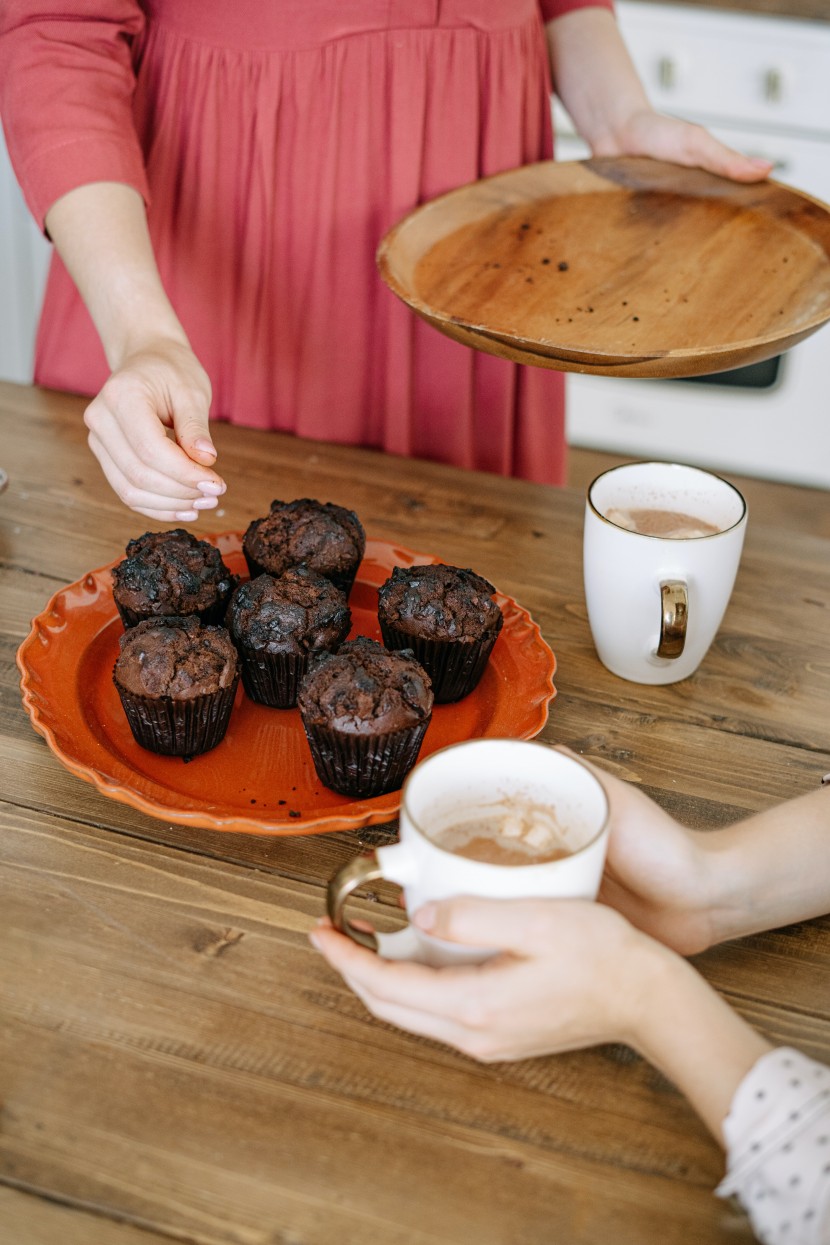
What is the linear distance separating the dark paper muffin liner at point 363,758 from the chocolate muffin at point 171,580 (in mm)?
250

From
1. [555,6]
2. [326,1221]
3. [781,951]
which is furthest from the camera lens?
[555,6]

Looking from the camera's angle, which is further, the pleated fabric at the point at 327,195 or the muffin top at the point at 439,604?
the pleated fabric at the point at 327,195

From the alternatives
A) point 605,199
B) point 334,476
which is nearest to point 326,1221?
point 334,476

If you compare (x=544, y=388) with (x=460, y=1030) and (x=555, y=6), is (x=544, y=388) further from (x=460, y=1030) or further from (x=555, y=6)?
(x=460, y=1030)

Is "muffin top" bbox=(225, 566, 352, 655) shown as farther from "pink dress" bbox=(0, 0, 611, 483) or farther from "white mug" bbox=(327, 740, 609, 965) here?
"pink dress" bbox=(0, 0, 611, 483)

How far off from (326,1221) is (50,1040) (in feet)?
0.78

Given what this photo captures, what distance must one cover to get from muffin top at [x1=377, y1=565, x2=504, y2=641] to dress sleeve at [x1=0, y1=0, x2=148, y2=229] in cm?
65

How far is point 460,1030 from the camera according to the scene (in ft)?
2.48

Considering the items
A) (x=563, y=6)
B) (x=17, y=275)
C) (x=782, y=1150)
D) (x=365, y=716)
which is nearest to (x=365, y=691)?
(x=365, y=716)

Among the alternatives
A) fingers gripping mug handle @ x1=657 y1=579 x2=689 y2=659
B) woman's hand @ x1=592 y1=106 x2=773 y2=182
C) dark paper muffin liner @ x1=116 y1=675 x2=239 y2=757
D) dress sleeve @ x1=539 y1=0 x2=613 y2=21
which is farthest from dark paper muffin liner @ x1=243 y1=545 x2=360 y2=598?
dress sleeve @ x1=539 y1=0 x2=613 y2=21

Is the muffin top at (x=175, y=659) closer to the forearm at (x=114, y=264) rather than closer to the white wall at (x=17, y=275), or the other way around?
the forearm at (x=114, y=264)

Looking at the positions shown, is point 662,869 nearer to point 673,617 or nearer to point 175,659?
point 673,617

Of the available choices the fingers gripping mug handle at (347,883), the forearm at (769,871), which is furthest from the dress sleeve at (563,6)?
the fingers gripping mug handle at (347,883)

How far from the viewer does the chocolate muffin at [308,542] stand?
4.14 ft
